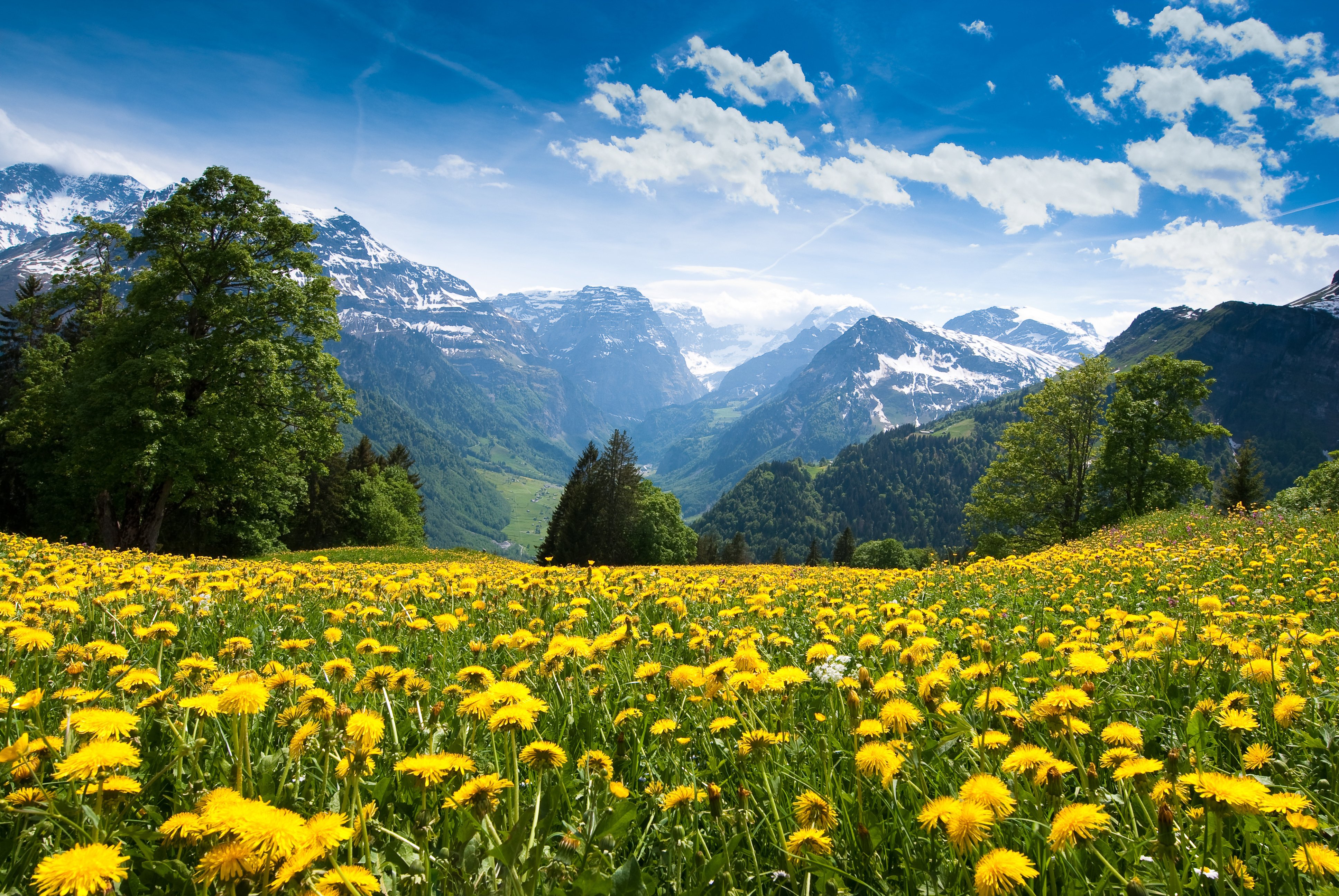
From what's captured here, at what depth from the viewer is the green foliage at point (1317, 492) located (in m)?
18.2

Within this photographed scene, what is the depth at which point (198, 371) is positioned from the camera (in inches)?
867

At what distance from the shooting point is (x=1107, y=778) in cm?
240

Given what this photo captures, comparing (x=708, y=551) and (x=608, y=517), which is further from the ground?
(x=608, y=517)

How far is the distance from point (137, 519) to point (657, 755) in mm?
32456

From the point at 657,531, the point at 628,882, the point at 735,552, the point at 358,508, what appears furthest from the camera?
the point at 735,552

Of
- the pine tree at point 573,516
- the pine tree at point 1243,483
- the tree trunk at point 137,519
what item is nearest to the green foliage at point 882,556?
the pine tree at point 1243,483

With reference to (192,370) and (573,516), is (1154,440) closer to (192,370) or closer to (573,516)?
(192,370)

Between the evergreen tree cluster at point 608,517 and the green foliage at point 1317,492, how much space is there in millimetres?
41615

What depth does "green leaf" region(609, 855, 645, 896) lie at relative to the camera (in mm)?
1688

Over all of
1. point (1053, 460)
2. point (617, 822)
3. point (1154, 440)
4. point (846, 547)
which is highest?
point (1154, 440)

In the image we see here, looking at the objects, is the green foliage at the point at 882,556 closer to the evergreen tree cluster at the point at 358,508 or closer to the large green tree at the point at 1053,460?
the large green tree at the point at 1053,460

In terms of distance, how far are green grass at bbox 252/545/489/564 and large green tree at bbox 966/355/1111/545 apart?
29.1 meters

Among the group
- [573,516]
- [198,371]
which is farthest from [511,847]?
[573,516]

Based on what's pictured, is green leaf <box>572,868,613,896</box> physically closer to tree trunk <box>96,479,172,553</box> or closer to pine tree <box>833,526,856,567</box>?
tree trunk <box>96,479,172,553</box>
